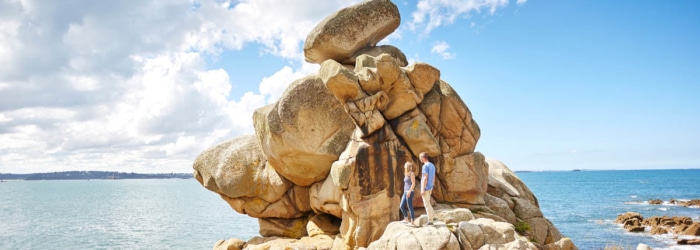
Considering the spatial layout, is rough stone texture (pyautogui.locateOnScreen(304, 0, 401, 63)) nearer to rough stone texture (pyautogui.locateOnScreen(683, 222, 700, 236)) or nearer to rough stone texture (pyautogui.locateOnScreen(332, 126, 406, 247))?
rough stone texture (pyautogui.locateOnScreen(332, 126, 406, 247))

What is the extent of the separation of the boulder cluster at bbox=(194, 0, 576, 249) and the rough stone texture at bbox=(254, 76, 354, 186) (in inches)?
1.9

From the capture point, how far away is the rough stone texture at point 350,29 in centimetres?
2602

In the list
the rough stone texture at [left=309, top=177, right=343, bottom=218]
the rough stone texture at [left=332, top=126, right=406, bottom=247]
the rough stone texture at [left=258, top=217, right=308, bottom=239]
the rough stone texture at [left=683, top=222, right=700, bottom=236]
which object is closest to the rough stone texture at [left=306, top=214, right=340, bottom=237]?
the rough stone texture at [left=309, top=177, right=343, bottom=218]

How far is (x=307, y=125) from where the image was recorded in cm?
2444

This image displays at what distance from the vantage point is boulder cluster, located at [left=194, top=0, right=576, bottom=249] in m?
22.2

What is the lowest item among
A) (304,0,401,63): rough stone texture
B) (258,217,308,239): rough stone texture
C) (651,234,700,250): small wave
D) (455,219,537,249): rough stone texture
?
(651,234,700,250): small wave

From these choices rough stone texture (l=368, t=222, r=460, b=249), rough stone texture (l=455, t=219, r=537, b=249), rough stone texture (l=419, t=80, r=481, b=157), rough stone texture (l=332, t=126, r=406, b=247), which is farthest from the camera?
rough stone texture (l=419, t=80, r=481, b=157)

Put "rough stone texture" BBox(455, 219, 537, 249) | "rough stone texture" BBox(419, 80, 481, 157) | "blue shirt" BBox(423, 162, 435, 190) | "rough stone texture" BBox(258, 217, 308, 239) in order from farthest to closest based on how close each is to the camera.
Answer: "rough stone texture" BBox(258, 217, 308, 239) < "rough stone texture" BBox(419, 80, 481, 157) < "blue shirt" BBox(423, 162, 435, 190) < "rough stone texture" BBox(455, 219, 537, 249)

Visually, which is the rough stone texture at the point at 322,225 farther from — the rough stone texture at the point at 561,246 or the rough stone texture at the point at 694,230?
the rough stone texture at the point at 694,230

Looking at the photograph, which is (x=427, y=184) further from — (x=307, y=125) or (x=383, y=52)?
(x=383, y=52)

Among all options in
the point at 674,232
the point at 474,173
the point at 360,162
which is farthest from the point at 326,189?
the point at 674,232

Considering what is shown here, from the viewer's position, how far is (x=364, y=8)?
86.2 ft

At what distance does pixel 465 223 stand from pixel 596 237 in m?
35.2

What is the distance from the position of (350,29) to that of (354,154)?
23.8 ft
